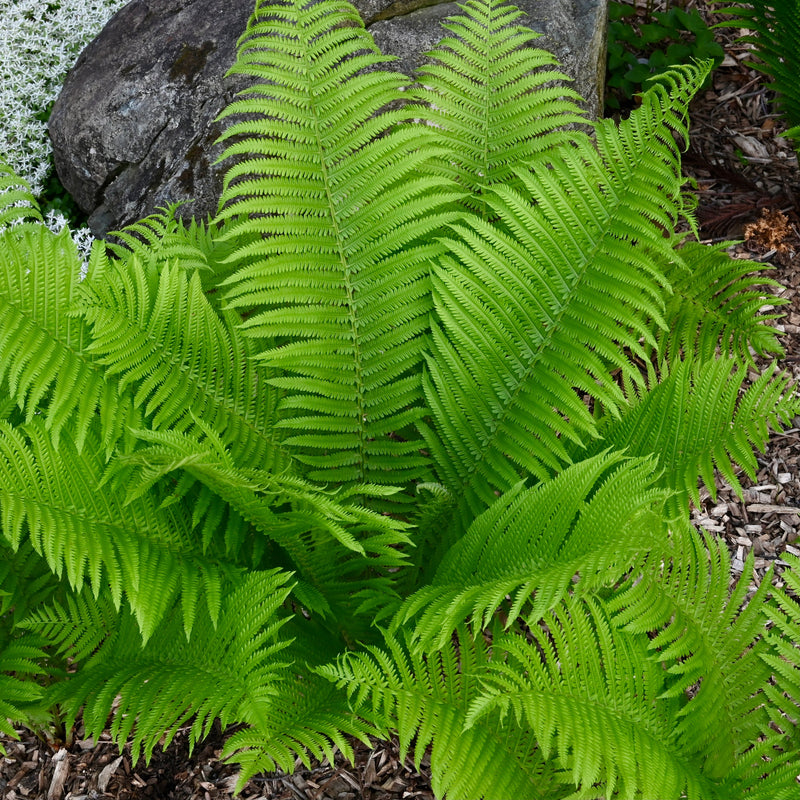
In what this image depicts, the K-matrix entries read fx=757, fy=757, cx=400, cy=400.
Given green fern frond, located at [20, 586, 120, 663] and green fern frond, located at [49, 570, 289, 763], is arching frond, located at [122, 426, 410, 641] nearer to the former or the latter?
green fern frond, located at [49, 570, 289, 763]

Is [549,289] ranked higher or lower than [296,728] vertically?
higher

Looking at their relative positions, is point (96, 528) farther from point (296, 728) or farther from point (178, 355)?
point (296, 728)

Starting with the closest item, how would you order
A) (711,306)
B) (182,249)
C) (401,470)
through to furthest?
(182,249) → (401,470) → (711,306)

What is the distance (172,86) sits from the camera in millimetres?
2834

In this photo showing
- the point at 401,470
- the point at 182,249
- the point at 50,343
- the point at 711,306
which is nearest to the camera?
the point at 50,343

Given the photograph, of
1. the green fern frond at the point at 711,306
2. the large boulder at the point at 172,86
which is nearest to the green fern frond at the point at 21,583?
the large boulder at the point at 172,86

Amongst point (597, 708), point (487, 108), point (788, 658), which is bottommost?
point (788, 658)

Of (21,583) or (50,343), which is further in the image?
(21,583)

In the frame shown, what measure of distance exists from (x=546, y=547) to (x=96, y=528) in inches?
34.5

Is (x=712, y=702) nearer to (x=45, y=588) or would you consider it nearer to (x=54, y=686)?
(x=54, y=686)

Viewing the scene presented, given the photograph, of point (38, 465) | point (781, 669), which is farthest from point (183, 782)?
point (781, 669)

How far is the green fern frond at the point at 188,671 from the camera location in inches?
53.7

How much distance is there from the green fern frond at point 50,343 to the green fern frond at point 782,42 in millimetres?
2240

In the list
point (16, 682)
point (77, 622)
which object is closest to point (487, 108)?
point (77, 622)
